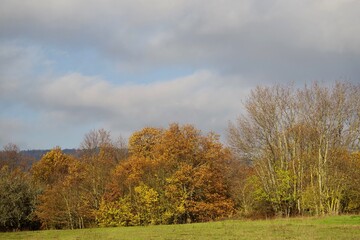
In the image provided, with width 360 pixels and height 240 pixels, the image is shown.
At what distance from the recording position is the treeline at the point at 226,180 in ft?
181

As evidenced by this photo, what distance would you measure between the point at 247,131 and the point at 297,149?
7.48 meters

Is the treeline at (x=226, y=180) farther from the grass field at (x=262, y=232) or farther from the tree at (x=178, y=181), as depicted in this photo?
the grass field at (x=262, y=232)

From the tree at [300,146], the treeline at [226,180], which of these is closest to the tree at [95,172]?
the treeline at [226,180]

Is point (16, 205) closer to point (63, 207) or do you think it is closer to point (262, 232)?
point (63, 207)

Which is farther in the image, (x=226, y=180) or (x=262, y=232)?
(x=226, y=180)

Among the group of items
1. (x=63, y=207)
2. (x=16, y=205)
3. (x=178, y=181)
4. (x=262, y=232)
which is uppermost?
(x=178, y=181)

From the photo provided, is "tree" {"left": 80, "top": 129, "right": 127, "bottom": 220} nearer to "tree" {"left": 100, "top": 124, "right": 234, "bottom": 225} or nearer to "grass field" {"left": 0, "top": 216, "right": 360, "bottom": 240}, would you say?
"tree" {"left": 100, "top": 124, "right": 234, "bottom": 225}

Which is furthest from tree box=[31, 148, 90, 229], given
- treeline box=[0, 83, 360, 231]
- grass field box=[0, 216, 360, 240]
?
grass field box=[0, 216, 360, 240]

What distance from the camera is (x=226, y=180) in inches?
2640

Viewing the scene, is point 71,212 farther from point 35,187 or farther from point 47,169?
point 47,169

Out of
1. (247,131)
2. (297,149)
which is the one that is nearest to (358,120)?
(297,149)

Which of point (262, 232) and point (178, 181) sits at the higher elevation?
point (178, 181)

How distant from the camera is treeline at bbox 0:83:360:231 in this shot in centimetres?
5509

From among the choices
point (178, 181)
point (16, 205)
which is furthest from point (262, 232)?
point (16, 205)
